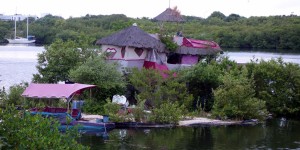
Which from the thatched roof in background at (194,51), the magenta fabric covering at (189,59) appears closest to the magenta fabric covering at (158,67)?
the thatched roof in background at (194,51)

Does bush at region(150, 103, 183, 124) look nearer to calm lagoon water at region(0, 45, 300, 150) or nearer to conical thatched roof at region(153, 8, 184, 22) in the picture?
calm lagoon water at region(0, 45, 300, 150)

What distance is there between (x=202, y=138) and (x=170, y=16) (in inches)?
571

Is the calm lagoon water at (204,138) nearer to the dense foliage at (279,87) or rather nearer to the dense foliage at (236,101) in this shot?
the dense foliage at (236,101)

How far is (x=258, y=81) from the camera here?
119 ft

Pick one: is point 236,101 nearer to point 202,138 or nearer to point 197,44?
point 202,138

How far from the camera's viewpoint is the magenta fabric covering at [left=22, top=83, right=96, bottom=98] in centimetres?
2912

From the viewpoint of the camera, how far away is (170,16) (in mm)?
40094

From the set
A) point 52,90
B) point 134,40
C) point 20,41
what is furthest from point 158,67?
point 20,41

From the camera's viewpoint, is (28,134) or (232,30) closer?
(28,134)

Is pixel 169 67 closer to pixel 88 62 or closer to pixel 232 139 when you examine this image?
pixel 88 62

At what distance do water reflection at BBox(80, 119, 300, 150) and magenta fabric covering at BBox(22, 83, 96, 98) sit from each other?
3190 mm

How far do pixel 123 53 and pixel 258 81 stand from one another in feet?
A: 31.7

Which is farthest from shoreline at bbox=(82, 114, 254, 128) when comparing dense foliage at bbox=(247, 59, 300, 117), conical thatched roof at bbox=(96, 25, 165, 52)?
conical thatched roof at bbox=(96, 25, 165, 52)

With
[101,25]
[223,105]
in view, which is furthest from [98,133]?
[101,25]
